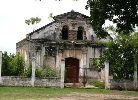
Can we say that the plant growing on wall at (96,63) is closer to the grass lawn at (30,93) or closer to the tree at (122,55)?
the tree at (122,55)

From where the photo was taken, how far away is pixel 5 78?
94.0ft

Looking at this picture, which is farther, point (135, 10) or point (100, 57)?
point (100, 57)

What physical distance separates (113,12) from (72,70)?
38.4 feet

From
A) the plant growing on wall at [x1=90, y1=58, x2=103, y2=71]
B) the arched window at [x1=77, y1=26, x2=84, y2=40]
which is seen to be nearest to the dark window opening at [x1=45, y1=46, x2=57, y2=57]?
the arched window at [x1=77, y1=26, x2=84, y2=40]

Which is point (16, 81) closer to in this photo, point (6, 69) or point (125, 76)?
point (6, 69)

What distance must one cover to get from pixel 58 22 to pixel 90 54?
155 inches

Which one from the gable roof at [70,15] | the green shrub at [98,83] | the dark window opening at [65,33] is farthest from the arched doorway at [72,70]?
the gable roof at [70,15]

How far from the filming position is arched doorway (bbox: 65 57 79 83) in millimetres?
33275

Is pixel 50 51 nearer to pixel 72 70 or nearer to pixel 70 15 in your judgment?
pixel 72 70

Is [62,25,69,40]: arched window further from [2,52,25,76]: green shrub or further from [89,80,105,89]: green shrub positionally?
[2,52,25,76]: green shrub

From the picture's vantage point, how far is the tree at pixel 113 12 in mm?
22859

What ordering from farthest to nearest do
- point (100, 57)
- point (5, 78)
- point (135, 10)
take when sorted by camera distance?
1. point (100, 57)
2. point (5, 78)
3. point (135, 10)

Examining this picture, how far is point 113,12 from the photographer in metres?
23.4

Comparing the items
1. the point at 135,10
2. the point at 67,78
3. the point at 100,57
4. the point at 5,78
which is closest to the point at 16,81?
the point at 5,78
